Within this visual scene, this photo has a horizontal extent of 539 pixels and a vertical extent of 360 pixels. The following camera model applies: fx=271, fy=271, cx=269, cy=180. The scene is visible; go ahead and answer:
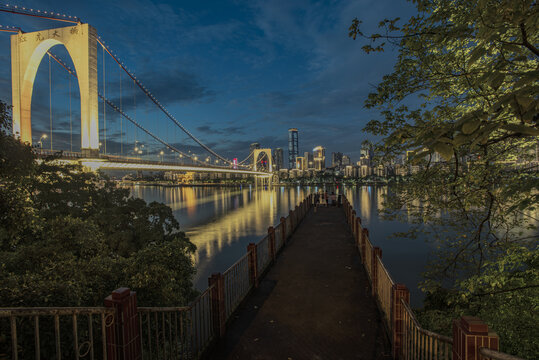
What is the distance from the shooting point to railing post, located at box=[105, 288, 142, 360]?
322cm

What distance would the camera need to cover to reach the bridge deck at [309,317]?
16.1 ft

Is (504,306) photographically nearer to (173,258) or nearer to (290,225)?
(290,225)

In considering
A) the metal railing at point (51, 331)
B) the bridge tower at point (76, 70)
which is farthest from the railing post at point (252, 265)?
the bridge tower at point (76, 70)

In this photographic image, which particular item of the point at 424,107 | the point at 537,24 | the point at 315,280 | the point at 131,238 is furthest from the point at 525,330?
the point at 131,238

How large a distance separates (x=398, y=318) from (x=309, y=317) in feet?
6.71

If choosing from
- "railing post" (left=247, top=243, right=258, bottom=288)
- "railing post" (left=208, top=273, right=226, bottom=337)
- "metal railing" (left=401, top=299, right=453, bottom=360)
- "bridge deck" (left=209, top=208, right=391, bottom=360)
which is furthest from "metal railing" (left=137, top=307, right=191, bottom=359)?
"metal railing" (left=401, top=299, right=453, bottom=360)

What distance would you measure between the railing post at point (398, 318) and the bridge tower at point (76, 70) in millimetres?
29442

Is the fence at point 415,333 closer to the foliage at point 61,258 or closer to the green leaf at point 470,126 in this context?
the green leaf at point 470,126

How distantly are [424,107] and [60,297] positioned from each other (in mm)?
8388

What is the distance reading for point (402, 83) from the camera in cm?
567

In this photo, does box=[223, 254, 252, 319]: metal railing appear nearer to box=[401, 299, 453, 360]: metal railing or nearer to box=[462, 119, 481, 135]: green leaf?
box=[401, 299, 453, 360]: metal railing

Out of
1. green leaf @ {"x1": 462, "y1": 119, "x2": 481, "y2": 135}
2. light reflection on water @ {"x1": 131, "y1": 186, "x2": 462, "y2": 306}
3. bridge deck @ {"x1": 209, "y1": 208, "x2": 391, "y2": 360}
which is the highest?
green leaf @ {"x1": 462, "y1": 119, "x2": 481, "y2": 135}

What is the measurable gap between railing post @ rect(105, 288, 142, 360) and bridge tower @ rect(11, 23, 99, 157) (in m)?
27.9

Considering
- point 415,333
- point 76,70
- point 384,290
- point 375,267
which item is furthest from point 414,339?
point 76,70
